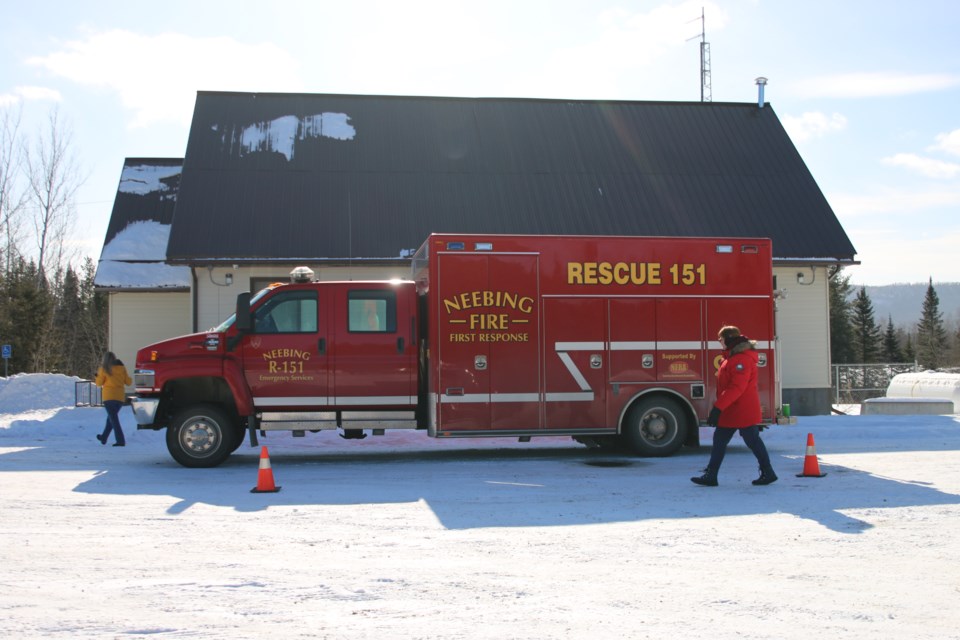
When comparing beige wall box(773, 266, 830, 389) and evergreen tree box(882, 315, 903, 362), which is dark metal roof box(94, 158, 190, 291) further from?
evergreen tree box(882, 315, 903, 362)

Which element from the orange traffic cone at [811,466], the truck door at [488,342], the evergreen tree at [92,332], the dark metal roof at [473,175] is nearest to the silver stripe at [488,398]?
the truck door at [488,342]

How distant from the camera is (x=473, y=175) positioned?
74.9 ft

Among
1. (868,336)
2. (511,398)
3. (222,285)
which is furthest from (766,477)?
(868,336)

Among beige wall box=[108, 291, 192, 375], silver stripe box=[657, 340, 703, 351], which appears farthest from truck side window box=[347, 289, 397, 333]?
beige wall box=[108, 291, 192, 375]

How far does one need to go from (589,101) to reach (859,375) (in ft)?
44.3

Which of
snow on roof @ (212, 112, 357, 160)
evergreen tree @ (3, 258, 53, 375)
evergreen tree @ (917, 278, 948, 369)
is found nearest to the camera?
snow on roof @ (212, 112, 357, 160)

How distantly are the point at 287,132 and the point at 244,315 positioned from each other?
1291 centimetres

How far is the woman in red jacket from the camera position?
1002 centimetres

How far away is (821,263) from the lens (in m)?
21.6

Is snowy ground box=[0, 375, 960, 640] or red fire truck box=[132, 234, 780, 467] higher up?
red fire truck box=[132, 234, 780, 467]

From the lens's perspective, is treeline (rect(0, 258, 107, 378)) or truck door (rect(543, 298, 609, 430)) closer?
truck door (rect(543, 298, 609, 430))

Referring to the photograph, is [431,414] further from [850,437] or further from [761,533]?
[850,437]

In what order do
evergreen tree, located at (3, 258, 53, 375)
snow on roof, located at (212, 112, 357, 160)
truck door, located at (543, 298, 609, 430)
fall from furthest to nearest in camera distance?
evergreen tree, located at (3, 258, 53, 375), snow on roof, located at (212, 112, 357, 160), truck door, located at (543, 298, 609, 430)

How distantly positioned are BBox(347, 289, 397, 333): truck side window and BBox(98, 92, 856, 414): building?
26.0 feet
